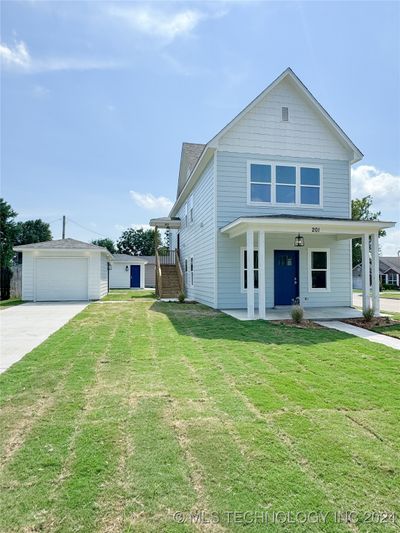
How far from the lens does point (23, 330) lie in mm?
8656

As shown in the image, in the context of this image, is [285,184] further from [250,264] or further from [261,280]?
[261,280]

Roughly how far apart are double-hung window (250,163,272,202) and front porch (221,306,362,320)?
404 cm

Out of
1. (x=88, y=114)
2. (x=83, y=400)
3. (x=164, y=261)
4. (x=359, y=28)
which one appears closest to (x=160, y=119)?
(x=88, y=114)

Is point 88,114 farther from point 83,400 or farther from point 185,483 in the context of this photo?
point 185,483

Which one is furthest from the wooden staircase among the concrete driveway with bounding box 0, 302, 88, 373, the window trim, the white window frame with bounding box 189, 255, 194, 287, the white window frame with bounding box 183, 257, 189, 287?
the concrete driveway with bounding box 0, 302, 88, 373

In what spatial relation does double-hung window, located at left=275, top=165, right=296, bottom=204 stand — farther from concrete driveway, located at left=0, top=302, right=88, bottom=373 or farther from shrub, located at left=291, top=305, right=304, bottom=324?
concrete driveway, located at left=0, top=302, right=88, bottom=373

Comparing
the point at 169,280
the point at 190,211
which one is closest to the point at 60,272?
the point at 169,280

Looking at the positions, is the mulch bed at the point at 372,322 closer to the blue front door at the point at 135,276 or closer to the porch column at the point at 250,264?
the porch column at the point at 250,264

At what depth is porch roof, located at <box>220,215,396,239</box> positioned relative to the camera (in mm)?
9789

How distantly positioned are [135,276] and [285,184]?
2140 cm

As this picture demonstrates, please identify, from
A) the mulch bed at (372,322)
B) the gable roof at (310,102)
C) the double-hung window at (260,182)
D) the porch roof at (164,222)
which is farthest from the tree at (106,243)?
the mulch bed at (372,322)

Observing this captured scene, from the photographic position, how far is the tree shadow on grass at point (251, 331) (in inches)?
290

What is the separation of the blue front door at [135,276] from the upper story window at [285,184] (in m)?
Result: 20.9

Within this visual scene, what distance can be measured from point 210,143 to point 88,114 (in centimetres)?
696
